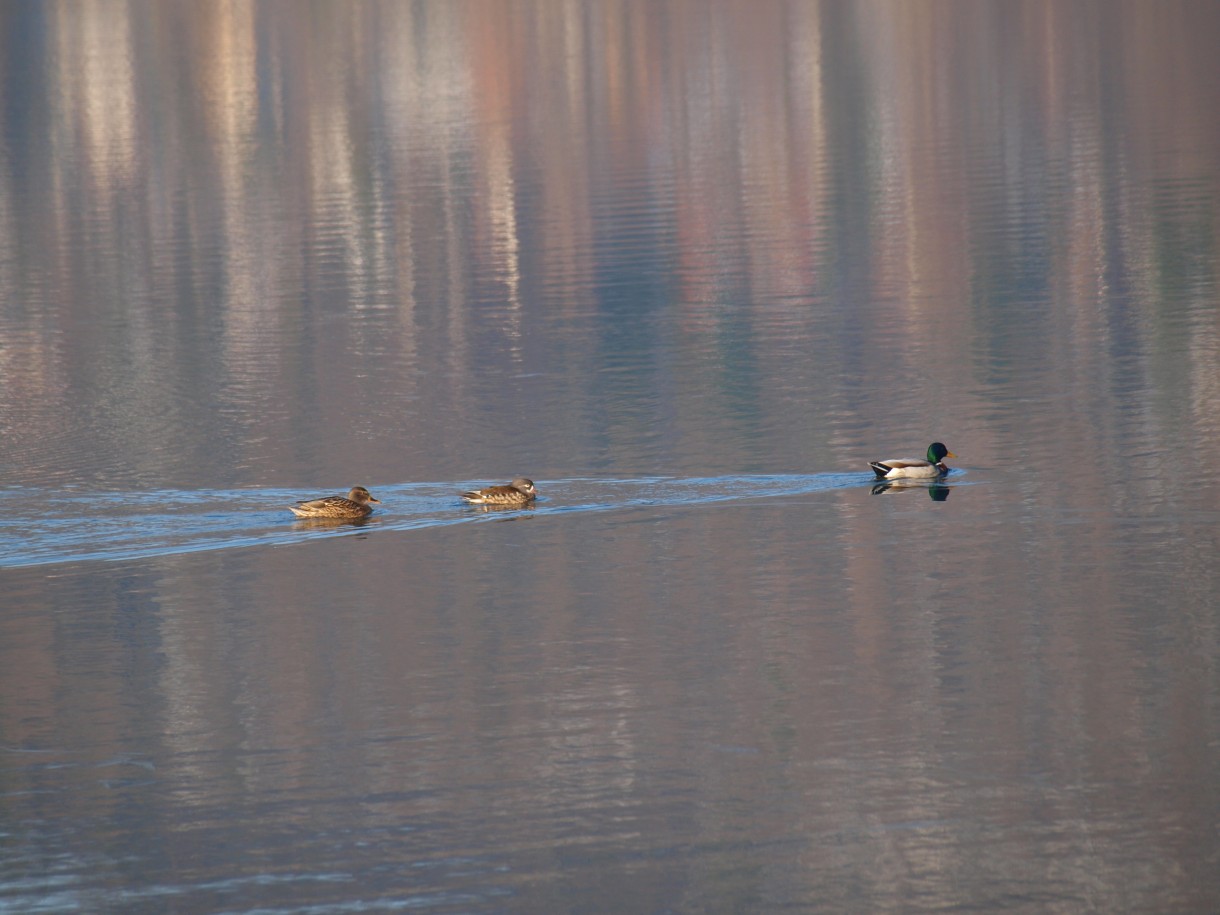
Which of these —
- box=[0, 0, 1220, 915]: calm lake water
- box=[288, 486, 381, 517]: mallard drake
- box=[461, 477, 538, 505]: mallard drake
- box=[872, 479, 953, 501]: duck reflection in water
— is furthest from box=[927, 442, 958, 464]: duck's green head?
box=[288, 486, 381, 517]: mallard drake

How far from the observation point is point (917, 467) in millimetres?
22312

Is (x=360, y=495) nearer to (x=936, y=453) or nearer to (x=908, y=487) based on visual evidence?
(x=908, y=487)

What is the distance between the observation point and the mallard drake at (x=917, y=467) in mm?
22250

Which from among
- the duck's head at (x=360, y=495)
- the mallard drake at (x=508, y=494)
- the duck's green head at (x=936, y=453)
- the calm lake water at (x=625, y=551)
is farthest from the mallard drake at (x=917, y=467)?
the duck's head at (x=360, y=495)

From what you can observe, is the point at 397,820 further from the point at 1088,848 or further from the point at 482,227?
the point at 482,227

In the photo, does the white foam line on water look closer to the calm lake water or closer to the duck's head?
the calm lake water

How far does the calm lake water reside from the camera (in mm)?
13234

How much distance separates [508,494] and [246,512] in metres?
2.82

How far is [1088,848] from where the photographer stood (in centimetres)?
1288

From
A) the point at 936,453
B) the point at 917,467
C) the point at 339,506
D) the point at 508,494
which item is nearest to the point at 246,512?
the point at 339,506

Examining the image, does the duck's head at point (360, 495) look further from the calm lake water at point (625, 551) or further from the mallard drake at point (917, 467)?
the mallard drake at point (917, 467)

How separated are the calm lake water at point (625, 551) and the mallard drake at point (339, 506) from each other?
23 centimetres

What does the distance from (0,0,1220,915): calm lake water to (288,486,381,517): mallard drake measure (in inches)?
9.0

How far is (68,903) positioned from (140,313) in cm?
2612
